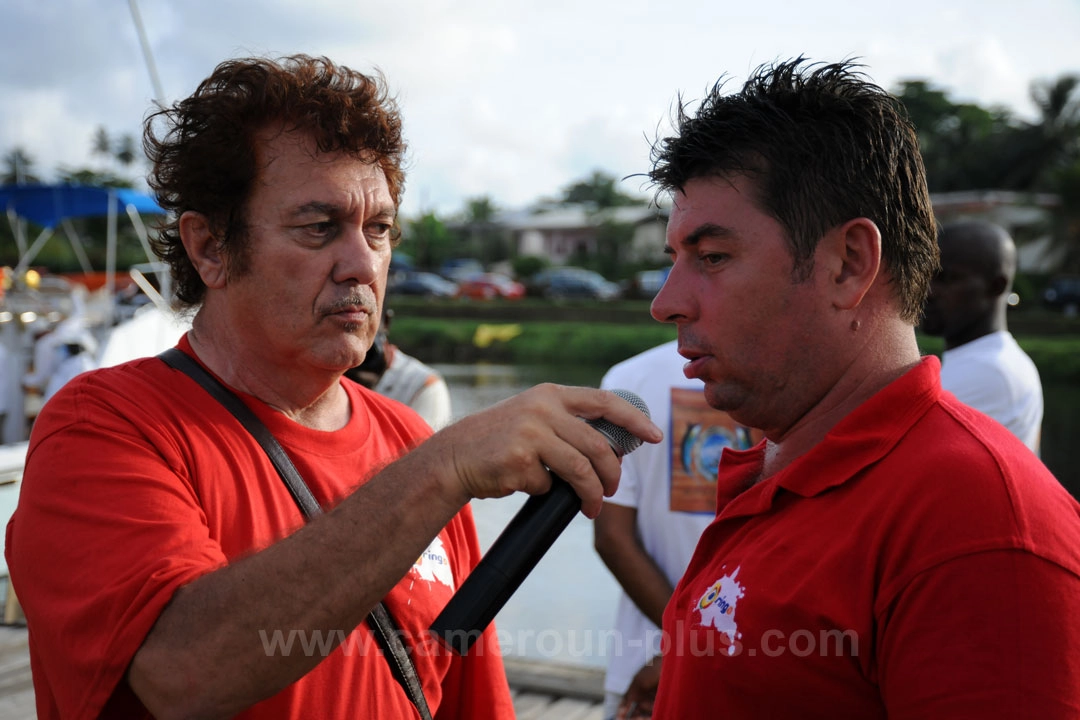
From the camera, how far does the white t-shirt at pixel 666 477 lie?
3.41m

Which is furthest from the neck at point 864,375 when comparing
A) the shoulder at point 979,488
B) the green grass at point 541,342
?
the green grass at point 541,342

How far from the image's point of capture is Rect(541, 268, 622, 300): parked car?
43188mm

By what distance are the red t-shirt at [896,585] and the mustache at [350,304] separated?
0.90 m

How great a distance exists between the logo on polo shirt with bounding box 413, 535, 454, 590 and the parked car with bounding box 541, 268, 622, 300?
40659 mm

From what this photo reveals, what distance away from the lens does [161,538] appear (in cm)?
158

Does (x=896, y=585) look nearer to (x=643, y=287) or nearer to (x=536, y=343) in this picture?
(x=536, y=343)

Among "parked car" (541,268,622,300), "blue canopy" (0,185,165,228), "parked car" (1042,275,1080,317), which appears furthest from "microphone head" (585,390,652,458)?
"parked car" (541,268,622,300)

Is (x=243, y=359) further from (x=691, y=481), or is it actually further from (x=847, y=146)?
(x=691, y=481)

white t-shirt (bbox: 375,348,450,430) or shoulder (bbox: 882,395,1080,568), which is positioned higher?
shoulder (bbox: 882,395,1080,568)

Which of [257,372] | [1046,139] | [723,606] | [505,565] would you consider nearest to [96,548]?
[257,372]

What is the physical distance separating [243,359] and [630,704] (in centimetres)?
201

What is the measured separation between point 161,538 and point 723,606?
3.08 ft

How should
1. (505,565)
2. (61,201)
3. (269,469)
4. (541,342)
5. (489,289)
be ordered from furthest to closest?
(489,289) → (541,342) → (61,201) → (269,469) → (505,565)

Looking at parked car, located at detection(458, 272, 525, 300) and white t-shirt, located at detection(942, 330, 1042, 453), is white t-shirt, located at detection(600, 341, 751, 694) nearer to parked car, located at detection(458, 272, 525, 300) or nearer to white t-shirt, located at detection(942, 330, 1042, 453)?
white t-shirt, located at detection(942, 330, 1042, 453)
